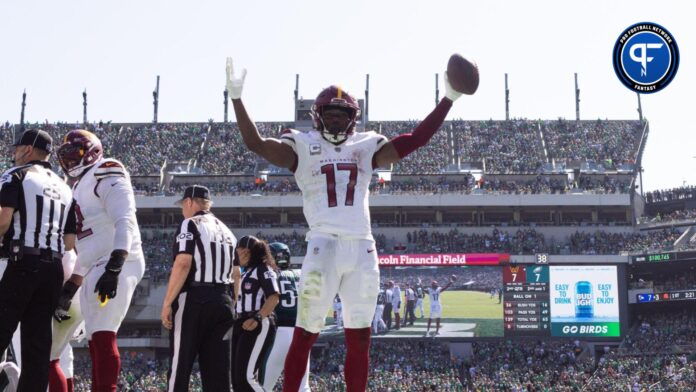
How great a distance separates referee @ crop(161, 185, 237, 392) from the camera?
8.02 m

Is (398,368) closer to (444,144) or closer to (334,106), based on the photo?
(444,144)

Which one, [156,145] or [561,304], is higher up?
[156,145]

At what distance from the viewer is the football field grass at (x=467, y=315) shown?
42.2 meters

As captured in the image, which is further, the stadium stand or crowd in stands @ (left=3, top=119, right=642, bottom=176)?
crowd in stands @ (left=3, top=119, right=642, bottom=176)

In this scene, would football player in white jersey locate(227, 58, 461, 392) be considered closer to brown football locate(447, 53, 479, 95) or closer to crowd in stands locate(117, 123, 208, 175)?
brown football locate(447, 53, 479, 95)

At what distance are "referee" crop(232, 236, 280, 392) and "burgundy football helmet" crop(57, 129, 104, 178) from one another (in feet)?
7.56

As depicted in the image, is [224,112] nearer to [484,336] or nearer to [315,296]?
[484,336]

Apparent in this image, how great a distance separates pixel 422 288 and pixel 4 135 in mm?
35052

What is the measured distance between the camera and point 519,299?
42.4 meters

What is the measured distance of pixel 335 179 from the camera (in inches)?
285

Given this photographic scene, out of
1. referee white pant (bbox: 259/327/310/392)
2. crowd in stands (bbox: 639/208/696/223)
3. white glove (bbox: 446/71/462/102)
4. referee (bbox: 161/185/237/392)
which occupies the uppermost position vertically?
crowd in stands (bbox: 639/208/696/223)

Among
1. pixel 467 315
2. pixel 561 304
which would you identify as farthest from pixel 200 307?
pixel 561 304

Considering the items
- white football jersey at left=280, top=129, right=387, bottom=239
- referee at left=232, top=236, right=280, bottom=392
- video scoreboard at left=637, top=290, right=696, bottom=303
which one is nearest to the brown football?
white football jersey at left=280, top=129, right=387, bottom=239

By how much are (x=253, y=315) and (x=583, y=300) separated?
1364 inches
